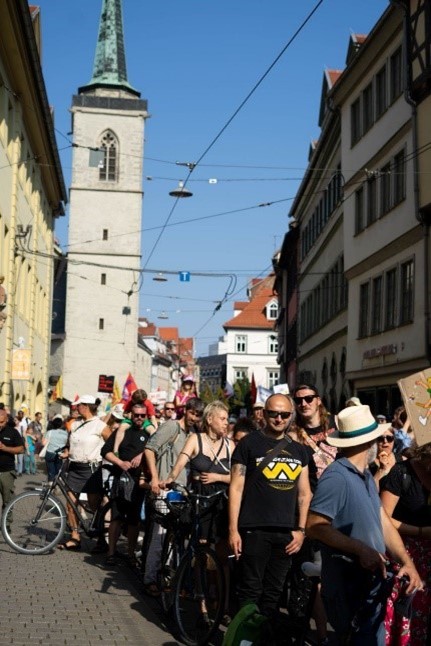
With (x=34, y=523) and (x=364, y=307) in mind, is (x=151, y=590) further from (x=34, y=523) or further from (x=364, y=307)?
(x=364, y=307)

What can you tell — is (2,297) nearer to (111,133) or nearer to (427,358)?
(427,358)

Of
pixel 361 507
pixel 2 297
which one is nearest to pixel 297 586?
pixel 361 507

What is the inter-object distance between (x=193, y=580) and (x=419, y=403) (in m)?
3.24

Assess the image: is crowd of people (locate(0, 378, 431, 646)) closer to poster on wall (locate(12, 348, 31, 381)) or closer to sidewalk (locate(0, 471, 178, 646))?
sidewalk (locate(0, 471, 178, 646))

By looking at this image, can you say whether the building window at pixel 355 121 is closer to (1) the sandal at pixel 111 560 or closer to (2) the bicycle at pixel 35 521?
(2) the bicycle at pixel 35 521

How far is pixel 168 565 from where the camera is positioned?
10.1 m

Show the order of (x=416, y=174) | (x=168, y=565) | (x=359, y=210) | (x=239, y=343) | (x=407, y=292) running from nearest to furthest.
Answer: (x=168, y=565)
(x=416, y=174)
(x=407, y=292)
(x=359, y=210)
(x=239, y=343)

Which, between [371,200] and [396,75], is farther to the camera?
[371,200]

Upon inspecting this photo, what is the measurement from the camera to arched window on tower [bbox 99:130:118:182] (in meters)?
89.6

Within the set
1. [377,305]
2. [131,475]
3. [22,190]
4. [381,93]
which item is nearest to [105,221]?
[22,190]

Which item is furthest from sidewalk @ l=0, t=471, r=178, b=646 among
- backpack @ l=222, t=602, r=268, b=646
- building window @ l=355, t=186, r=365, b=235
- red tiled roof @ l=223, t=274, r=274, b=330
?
red tiled roof @ l=223, t=274, r=274, b=330

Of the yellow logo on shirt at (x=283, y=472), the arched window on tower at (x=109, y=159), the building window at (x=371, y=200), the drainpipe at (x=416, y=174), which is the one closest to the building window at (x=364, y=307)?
the building window at (x=371, y=200)

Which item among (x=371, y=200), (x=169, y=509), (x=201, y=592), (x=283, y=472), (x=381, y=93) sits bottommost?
(x=201, y=592)

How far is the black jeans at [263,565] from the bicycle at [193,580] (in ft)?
2.55
